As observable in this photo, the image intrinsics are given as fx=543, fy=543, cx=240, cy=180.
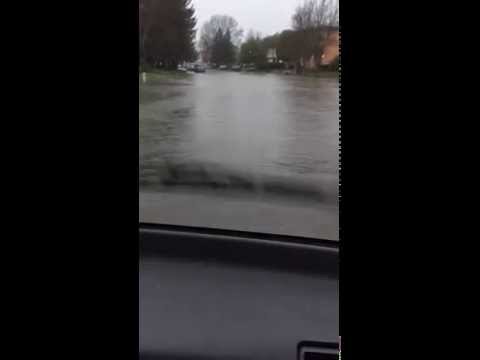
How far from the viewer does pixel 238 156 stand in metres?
4.11

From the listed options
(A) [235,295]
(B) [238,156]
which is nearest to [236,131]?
(B) [238,156]

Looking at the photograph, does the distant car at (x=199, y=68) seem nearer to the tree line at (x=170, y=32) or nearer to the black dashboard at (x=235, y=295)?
the tree line at (x=170, y=32)

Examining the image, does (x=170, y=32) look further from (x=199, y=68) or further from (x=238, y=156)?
(x=238, y=156)

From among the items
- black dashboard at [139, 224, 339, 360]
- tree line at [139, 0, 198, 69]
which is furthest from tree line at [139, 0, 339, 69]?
black dashboard at [139, 224, 339, 360]

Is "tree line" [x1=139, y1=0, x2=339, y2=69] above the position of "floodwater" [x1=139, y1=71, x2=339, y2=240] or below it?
above

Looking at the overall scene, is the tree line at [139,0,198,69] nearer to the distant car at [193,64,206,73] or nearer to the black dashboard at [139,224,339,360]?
the distant car at [193,64,206,73]

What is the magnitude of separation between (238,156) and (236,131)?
189mm

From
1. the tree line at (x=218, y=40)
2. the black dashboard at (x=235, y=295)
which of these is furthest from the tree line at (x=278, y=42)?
the black dashboard at (x=235, y=295)

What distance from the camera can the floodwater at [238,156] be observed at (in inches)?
148

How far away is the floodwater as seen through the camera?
12.3ft

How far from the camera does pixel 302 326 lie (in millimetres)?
2867
